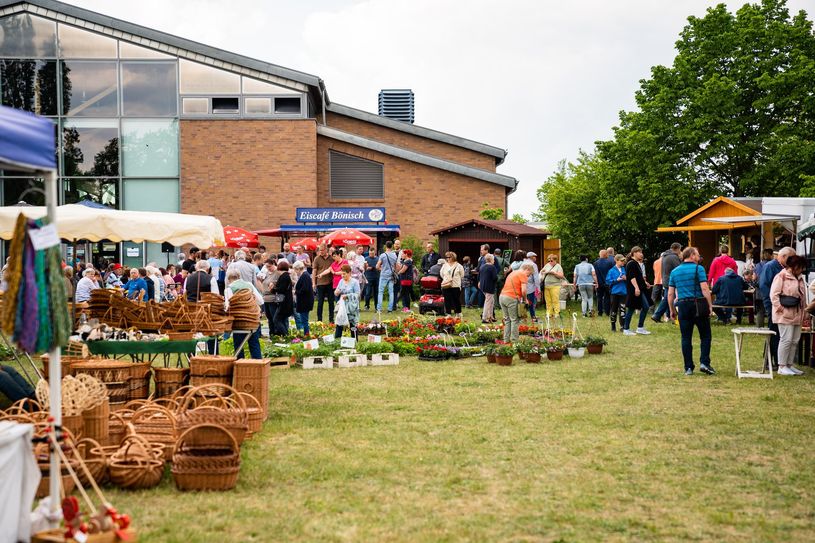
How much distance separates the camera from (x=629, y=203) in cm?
3453

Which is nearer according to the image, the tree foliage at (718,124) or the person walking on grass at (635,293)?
the person walking on grass at (635,293)

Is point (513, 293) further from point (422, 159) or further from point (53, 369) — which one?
point (422, 159)

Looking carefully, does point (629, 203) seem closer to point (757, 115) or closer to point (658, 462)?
point (757, 115)

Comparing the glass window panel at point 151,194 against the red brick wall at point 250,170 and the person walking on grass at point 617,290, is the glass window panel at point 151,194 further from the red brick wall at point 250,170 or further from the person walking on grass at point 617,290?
the person walking on grass at point 617,290

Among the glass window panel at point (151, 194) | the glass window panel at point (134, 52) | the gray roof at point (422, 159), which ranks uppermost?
the glass window panel at point (134, 52)

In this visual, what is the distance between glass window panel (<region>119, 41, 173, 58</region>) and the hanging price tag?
28111 mm

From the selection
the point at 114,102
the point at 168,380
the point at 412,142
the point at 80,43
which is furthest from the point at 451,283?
the point at 80,43

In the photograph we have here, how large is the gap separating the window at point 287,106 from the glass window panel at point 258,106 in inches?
12.0

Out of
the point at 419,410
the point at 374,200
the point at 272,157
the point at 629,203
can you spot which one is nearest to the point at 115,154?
the point at 272,157

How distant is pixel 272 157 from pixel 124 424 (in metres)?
25.4

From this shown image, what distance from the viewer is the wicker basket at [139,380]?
9.33m

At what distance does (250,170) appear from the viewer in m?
32.2

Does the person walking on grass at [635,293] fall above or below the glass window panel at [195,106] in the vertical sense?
below

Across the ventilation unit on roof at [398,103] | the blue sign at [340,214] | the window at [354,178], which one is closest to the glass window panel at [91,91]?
the blue sign at [340,214]
